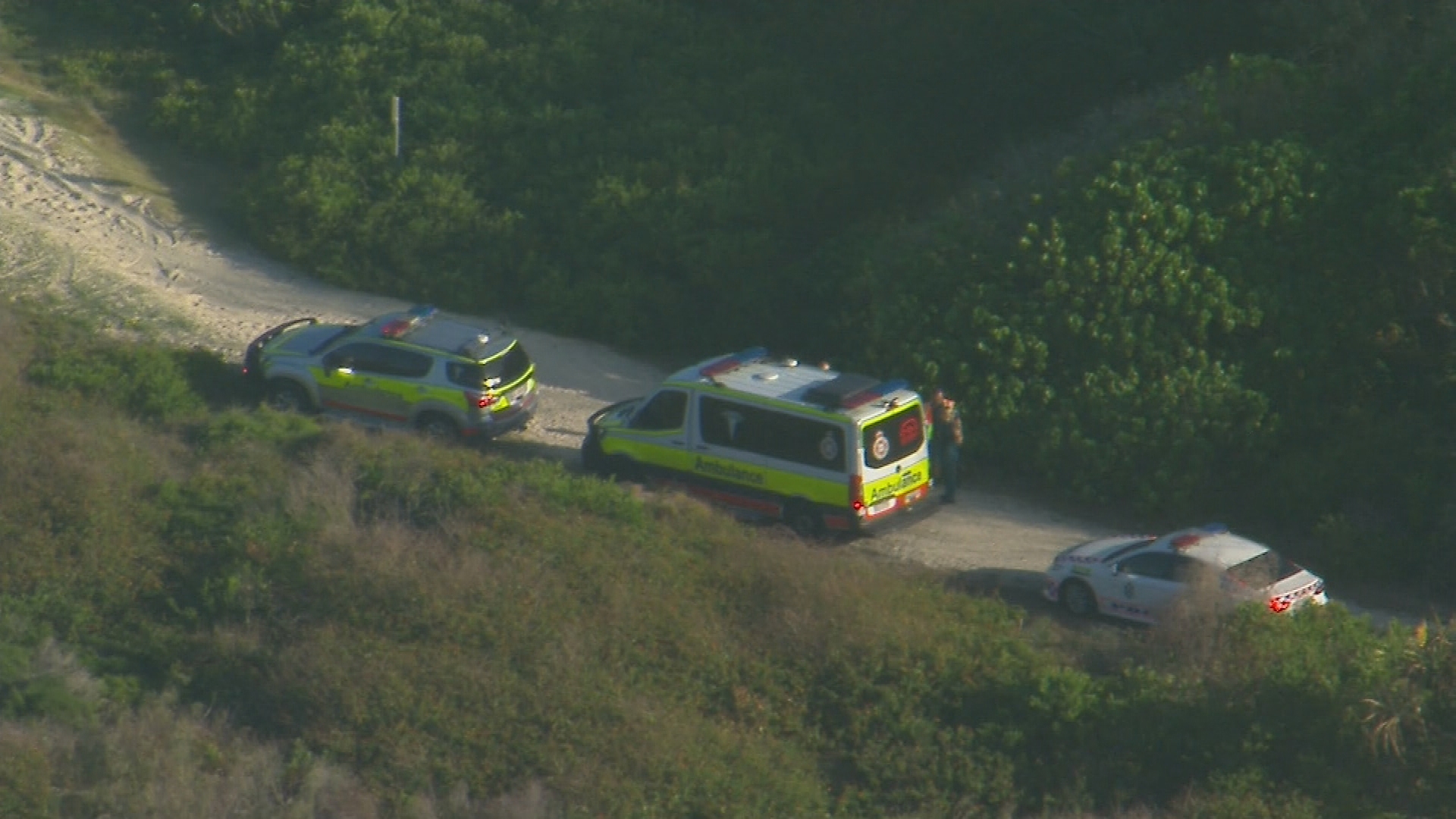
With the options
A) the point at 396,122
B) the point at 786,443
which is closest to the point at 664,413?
the point at 786,443

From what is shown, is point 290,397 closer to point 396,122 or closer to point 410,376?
point 410,376

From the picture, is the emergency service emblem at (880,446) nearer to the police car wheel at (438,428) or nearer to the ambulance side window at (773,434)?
the ambulance side window at (773,434)

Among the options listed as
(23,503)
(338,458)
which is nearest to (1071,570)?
(338,458)

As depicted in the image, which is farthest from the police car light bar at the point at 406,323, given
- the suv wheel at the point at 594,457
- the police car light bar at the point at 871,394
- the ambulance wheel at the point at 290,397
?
the police car light bar at the point at 871,394

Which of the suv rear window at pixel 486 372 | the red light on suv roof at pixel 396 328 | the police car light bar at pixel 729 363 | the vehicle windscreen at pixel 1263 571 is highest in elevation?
the police car light bar at pixel 729 363

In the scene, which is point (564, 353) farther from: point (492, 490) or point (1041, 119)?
point (1041, 119)

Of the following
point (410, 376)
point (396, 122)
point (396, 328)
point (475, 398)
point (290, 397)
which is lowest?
point (290, 397)
